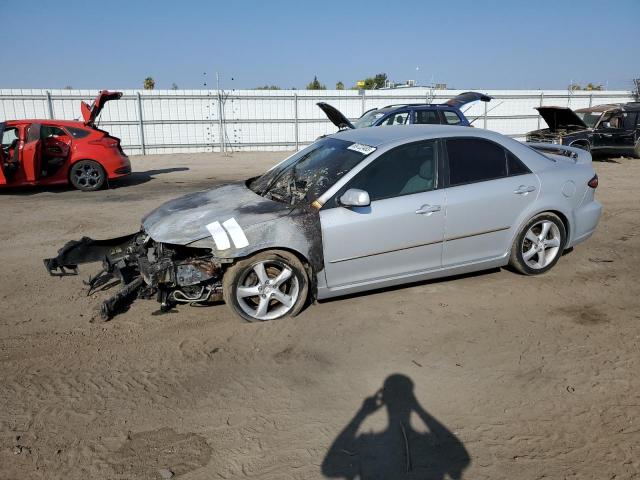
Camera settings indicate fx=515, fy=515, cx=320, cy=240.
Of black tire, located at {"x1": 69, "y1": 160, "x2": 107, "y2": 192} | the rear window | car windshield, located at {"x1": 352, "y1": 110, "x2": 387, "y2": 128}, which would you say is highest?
car windshield, located at {"x1": 352, "y1": 110, "x2": 387, "y2": 128}

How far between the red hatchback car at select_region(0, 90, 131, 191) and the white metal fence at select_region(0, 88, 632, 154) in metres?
7.69

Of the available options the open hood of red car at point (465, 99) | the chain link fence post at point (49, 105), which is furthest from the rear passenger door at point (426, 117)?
the chain link fence post at point (49, 105)

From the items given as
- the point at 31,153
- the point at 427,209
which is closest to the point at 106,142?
the point at 31,153

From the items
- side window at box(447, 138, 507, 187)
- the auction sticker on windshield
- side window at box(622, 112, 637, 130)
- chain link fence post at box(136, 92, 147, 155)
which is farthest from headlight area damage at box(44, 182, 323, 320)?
chain link fence post at box(136, 92, 147, 155)

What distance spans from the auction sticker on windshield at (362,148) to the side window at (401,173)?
0.13 meters

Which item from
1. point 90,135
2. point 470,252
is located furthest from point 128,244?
point 90,135

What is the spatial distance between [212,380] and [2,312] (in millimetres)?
2456

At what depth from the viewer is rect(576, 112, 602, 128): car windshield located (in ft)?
52.0

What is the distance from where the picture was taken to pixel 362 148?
4.84 m

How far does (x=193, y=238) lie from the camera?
425 centimetres

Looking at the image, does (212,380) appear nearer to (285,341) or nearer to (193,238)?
(285,341)

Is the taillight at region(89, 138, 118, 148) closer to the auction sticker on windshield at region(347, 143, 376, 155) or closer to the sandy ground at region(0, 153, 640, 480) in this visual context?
the sandy ground at region(0, 153, 640, 480)

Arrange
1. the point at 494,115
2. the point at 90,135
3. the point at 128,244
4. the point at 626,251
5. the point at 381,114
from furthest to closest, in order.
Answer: the point at 494,115 → the point at 381,114 → the point at 90,135 → the point at 626,251 → the point at 128,244

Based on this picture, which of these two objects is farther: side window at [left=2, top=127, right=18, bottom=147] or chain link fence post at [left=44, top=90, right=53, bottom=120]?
chain link fence post at [left=44, top=90, right=53, bottom=120]
